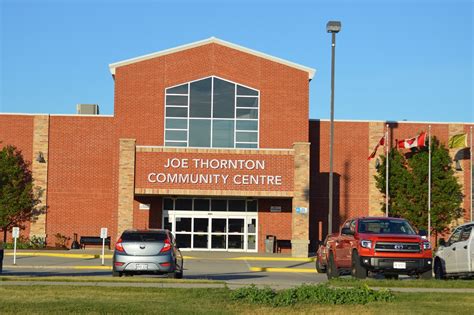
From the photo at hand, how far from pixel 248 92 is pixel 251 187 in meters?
5.44

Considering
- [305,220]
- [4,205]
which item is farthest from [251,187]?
[4,205]

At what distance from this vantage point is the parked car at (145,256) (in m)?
22.3

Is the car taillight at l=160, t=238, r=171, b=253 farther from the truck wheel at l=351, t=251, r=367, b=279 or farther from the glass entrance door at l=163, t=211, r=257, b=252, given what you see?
the glass entrance door at l=163, t=211, r=257, b=252

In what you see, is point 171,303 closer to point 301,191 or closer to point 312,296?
point 312,296

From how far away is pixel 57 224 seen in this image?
4428 centimetres

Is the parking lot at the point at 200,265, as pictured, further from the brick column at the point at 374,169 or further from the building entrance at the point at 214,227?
the brick column at the point at 374,169

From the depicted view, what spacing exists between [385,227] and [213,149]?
19.3 meters

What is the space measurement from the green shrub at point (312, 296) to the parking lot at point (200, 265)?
35.3 ft

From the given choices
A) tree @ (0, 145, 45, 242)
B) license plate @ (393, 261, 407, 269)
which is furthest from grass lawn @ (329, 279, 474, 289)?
tree @ (0, 145, 45, 242)

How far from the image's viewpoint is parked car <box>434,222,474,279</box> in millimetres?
22422

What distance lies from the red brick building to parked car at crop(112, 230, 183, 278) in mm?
18622

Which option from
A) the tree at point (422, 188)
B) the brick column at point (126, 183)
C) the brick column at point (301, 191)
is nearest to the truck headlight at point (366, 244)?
the brick column at point (301, 191)

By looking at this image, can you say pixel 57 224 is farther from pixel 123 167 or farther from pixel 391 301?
pixel 391 301

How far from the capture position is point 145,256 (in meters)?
22.4
